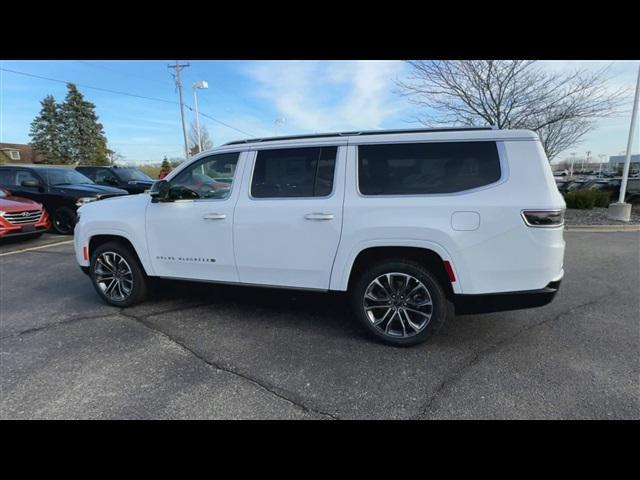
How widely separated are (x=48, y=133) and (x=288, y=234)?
63.6 m

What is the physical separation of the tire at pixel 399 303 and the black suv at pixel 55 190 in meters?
8.59

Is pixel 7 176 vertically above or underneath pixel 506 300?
above

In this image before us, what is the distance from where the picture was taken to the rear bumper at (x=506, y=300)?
2756mm

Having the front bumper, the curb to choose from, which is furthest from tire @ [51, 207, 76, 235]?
the curb

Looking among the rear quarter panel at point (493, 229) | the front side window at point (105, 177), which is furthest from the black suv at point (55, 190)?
the rear quarter panel at point (493, 229)

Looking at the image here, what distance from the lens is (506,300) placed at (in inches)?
110

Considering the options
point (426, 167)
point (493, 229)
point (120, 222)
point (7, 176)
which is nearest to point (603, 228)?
point (493, 229)

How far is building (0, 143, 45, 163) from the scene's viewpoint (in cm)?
4537

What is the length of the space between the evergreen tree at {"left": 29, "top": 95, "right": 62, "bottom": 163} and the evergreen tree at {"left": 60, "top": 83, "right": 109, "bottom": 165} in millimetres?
749

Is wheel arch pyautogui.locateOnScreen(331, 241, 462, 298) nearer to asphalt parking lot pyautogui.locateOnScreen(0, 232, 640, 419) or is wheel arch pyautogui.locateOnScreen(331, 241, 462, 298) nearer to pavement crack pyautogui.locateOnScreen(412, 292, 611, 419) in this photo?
asphalt parking lot pyautogui.locateOnScreen(0, 232, 640, 419)

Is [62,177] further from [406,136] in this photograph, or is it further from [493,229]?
[493,229]
